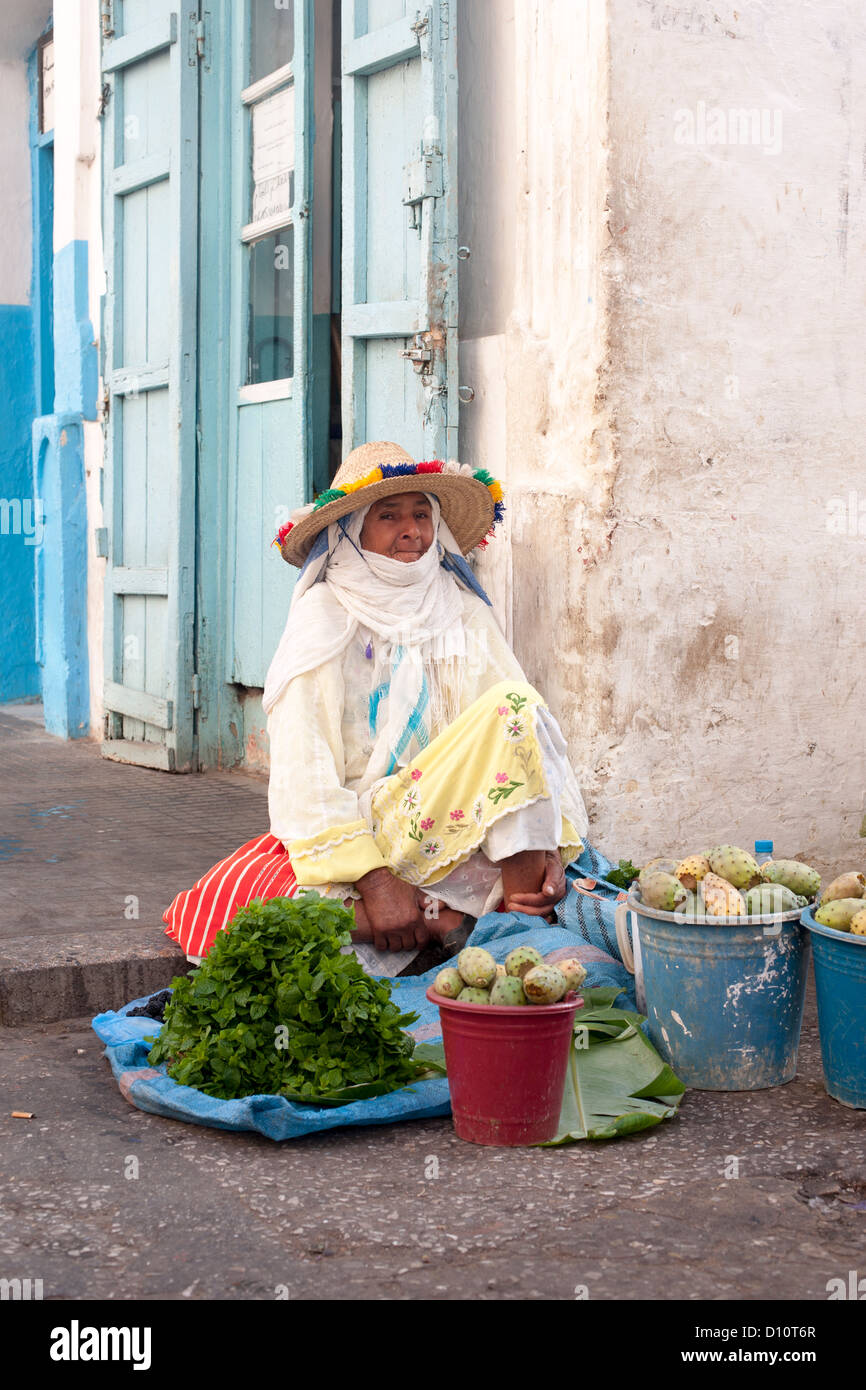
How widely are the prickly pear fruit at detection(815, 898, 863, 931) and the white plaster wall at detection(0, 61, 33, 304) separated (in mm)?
8934

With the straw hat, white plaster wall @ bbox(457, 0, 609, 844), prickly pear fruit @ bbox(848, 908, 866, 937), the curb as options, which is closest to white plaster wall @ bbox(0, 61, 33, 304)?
white plaster wall @ bbox(457, 0, 609, 844)

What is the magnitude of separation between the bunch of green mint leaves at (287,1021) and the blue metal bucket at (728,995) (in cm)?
58

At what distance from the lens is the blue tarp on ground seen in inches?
122

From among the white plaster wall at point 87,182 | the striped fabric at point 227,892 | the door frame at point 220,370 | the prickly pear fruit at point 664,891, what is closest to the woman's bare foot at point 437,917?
the striped fabric at point 227,892

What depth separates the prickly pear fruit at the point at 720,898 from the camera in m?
3.32

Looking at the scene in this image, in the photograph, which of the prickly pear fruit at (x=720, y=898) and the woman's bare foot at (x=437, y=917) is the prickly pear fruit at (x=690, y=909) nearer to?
the prickly pear fruit at (x=720, y=898)

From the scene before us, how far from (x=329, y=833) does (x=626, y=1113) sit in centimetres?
120

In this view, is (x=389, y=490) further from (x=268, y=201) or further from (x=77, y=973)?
(x=268, y=201)

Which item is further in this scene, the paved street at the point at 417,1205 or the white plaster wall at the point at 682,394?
the white plaster wall at the point at 682,394

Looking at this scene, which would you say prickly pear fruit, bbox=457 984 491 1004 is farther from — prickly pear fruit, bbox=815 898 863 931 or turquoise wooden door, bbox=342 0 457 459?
turquoise wooden door, bbox=342 0 457 459

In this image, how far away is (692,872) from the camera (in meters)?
3.43

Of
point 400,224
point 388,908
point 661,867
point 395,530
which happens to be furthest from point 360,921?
point 400,224

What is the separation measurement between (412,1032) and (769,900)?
95 cm
